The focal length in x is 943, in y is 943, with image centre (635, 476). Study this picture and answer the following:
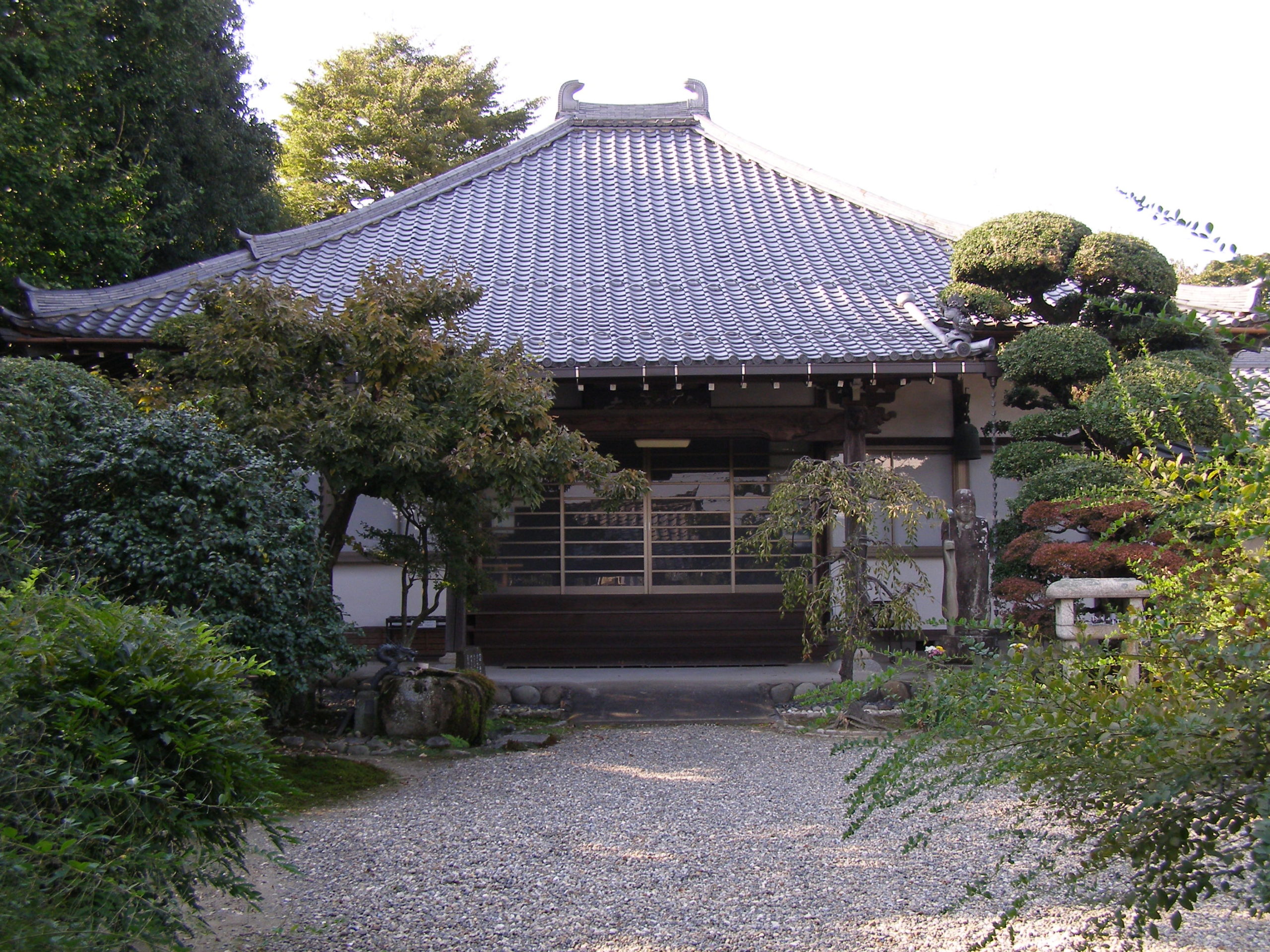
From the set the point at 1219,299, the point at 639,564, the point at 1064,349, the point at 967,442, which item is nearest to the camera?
the point at 1064,349

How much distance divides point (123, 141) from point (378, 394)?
7357 mm

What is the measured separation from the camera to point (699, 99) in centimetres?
1364

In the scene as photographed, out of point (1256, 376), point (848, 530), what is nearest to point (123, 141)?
point (848, 530)

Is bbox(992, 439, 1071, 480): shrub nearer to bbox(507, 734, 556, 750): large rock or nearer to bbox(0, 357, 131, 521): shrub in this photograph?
bbox(507, 734, 556, 750): large rock

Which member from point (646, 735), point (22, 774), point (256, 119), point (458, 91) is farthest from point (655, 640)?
point (458, 91)

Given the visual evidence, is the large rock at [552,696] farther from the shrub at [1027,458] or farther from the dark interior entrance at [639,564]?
the shrub at [1027,458]

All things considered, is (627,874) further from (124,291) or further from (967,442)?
(124,291)

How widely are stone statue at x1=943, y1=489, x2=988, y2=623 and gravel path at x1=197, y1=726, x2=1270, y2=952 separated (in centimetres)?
224

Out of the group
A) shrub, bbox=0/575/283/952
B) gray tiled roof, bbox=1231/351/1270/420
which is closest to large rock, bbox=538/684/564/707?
shrub, bbox=0/575/283/952

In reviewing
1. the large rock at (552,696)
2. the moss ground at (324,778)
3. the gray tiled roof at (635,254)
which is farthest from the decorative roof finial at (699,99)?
the moss ground at (324,778)

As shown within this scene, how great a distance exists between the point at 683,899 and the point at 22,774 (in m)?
2.25

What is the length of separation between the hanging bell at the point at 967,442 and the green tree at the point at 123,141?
876 cm

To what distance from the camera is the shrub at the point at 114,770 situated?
6.97 feet

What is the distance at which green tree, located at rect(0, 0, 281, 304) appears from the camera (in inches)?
344
